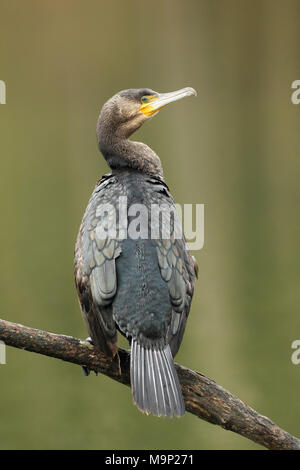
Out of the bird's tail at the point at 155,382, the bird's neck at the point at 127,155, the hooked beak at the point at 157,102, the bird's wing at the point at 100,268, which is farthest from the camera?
the hooked beak at the point at 157,102

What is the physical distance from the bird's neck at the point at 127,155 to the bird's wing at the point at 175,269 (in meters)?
0.24

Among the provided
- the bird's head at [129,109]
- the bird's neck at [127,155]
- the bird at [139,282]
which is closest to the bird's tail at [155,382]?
the bird at [139,282]

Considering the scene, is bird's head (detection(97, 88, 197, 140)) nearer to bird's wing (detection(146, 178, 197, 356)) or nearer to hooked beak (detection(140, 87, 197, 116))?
hooked beak (detection(140, 87, 197, 116))

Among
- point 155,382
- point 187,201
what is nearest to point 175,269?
point 155,382

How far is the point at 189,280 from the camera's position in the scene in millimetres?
2406

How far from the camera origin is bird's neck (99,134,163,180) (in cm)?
274

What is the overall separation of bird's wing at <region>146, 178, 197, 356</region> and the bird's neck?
0.80 ft

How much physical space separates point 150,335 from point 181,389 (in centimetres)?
19

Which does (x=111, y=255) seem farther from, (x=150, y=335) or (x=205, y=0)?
(x=205, y=0)

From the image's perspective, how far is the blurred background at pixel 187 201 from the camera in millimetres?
4363

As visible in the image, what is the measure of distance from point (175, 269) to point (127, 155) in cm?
58

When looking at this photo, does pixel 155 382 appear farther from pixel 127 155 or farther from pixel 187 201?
pixel 187 201

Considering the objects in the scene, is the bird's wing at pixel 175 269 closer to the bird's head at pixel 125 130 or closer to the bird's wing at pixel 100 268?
the bird's wing at pixel 100 268

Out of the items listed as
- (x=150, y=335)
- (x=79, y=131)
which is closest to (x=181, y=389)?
(x=150, y=335)
